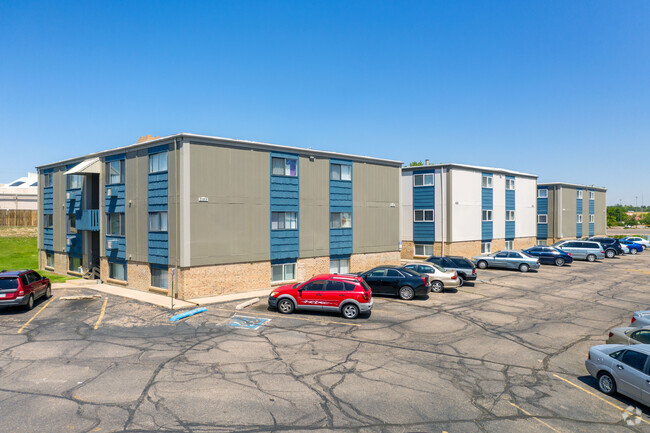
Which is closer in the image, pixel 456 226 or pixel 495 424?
pixel 495 424

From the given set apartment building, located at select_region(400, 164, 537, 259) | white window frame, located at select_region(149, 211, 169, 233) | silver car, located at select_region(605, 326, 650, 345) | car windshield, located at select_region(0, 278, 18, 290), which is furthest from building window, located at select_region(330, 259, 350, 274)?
silver car, located at select_region(605, 326, 650, 345)

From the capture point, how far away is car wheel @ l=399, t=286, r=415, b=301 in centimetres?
2170

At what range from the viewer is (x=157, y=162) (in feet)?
76.6

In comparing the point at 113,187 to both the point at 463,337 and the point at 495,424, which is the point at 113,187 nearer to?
the point at 463,337

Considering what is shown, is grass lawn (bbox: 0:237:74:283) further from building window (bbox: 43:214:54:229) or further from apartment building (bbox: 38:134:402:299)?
building window (bbox: 43:214:54:229)

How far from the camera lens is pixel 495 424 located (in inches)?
350

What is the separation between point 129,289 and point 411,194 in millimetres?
25813

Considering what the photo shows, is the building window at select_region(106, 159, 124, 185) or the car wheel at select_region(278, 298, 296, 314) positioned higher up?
the building window at select_region(106, 159, 124, 185)

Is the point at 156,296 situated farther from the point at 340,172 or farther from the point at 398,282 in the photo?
the point at 340,172

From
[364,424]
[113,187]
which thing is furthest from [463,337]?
[113,187]

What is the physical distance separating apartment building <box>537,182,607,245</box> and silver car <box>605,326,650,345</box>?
4281 centimetres

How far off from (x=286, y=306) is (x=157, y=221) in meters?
9.65

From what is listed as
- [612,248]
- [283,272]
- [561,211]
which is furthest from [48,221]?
[561,211]

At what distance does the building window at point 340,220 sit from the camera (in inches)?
1113
